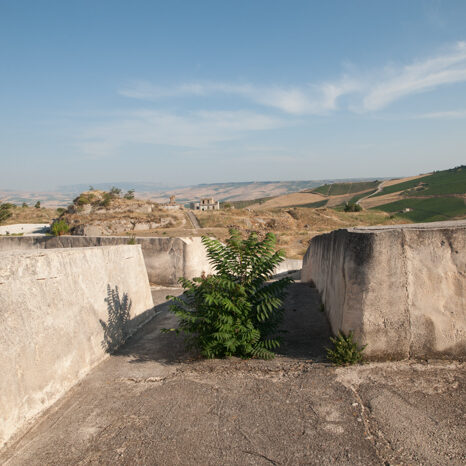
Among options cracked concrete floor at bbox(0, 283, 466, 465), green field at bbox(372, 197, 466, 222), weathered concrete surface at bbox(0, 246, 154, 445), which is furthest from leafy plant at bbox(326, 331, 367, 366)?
green field at bbox(372, 197, 466, 222)

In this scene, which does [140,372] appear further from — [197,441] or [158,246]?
[158,246]

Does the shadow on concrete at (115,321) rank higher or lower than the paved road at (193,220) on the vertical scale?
higher

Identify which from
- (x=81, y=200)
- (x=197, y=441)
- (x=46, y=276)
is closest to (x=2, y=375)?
(x=46, y=276)

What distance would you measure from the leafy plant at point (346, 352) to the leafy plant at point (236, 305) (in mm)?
761

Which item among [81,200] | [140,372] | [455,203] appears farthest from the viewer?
[455,203]

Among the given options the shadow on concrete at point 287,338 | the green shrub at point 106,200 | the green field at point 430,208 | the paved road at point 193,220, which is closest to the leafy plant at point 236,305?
the shadow on concrete at point 287,338

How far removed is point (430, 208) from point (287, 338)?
79.4m

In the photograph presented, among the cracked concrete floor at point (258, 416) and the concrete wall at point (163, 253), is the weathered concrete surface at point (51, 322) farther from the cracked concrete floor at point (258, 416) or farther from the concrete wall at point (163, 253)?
the concrete wall at point (163, 253)

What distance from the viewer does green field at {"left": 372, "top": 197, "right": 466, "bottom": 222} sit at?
64125 millimetres

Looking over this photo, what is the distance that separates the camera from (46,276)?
4145mm

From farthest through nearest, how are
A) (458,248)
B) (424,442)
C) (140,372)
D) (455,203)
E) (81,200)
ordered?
(455,203), (81,200), (140,372), (458,248), (424,442)

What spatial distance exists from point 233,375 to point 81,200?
197 feet

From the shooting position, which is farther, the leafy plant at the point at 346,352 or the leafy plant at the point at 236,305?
the leafy plant at the point at 236,305

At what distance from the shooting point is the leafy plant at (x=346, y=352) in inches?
162
